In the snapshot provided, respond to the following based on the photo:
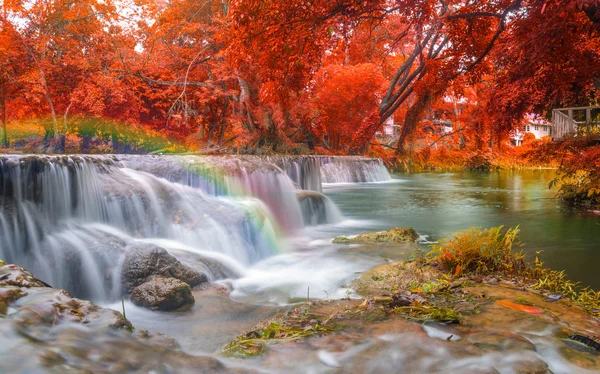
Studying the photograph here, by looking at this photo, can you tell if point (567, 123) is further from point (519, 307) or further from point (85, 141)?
point (85, 141)

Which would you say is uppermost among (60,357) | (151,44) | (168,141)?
(151,44)

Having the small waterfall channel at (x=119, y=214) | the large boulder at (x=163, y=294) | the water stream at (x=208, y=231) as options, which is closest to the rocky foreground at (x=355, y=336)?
the water stream at (x=208, y=231)

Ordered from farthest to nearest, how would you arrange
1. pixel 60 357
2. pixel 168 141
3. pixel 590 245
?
pixel 168 141 → pixel 590 245 → pixel 60 357

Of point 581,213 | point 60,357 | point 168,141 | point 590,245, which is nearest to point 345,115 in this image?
point 168,141

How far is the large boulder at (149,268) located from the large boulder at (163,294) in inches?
9.8

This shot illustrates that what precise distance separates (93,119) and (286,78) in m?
16.1

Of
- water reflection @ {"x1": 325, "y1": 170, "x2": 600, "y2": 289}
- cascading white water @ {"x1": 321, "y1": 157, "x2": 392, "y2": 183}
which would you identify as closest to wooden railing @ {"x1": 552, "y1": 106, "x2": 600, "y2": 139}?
water reflection @ {"x1": 325, "y1": 170, "x2": 600, "y2": 289}

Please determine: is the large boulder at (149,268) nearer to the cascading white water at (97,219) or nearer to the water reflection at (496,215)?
the cascading white water at (97,219)

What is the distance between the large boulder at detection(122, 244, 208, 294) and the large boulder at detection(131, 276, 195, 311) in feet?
0.82

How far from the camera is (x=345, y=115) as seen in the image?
30219 mm

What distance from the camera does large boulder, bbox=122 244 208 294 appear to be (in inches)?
198

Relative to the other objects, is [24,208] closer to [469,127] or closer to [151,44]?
[151,44]

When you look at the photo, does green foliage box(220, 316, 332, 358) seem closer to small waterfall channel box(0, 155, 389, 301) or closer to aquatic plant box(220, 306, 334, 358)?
aquatic plant box(220, 306, 334, 358)

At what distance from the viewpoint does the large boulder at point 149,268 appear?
5.03 meters
